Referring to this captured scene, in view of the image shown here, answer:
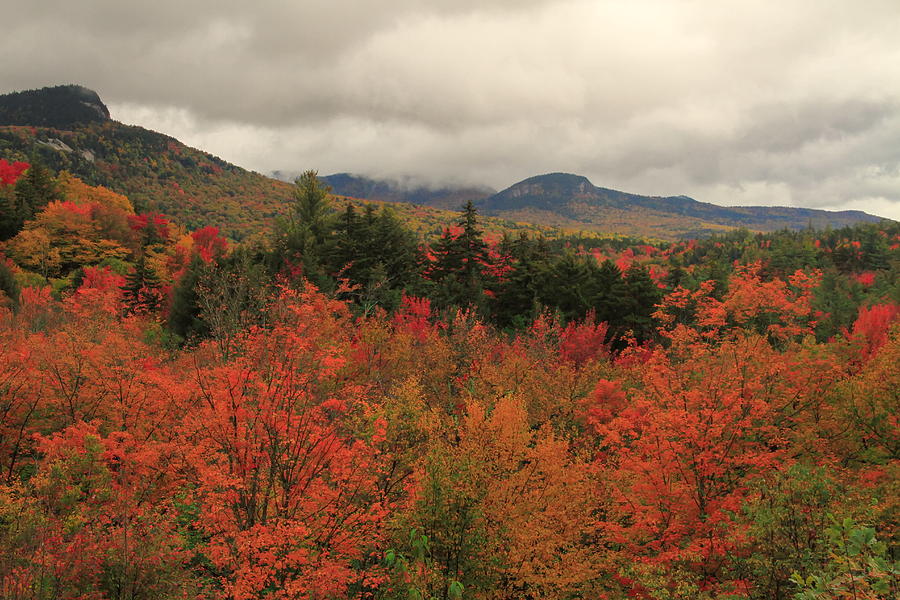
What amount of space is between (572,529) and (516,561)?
4.82 m

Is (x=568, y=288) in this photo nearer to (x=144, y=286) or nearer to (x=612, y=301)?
(x=612, y=301)

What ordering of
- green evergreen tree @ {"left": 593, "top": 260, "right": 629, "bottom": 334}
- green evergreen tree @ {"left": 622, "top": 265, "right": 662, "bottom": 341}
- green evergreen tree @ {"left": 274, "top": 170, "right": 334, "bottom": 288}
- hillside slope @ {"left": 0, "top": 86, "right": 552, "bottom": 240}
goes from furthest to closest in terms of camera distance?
hillside slope @ {"left": 0, "top": 86, "right": 552, "bottom": 240}, green evergreen tree @ {"left": 593, "top": 260, "right": 629, "bottom": 334}, green evergreen tree @ {"left": 622, "top": 265, "right": 662, "bottom": 341}, green evergreen tree @ {"left": 274, "top": 170, "right": 334, "bottom": 288}

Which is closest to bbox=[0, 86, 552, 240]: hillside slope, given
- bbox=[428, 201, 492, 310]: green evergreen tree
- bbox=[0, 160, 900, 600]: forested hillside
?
bbox=[428, 201, 492, 310]: green evergreen tree

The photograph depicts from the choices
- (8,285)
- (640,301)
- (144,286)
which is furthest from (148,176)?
(640,301)

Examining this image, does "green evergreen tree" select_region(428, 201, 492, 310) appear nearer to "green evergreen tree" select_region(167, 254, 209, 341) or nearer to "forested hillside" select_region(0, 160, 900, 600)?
"forested hillside" select_region(0, 160, 900, 600)

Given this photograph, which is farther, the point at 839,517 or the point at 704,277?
the point at 704,277

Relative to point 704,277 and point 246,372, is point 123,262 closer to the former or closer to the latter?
point 246,372

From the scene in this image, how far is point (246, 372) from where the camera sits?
1892cm

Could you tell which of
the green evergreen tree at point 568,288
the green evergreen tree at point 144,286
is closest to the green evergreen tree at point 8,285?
the green evergreen tree at point 144,286

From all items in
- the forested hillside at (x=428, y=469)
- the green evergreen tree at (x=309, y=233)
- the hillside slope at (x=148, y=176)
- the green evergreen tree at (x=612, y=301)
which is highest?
the hillside slope at (x=148, y=176)

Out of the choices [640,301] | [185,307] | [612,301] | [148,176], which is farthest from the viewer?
[148,176]

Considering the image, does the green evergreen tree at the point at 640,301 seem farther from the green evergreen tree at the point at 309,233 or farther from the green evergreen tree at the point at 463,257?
the green evergreen tree at the point at 309,233

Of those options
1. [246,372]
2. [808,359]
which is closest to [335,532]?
[246,372]

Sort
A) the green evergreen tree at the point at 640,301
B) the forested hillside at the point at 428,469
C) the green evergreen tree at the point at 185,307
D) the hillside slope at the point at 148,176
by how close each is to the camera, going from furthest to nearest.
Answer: the hillside slope at the point at 148,176, the green evergreen tree at the point at 640,301, the green evergreen tree at the point at 185,307, the forested hillside at the point at 428,469
